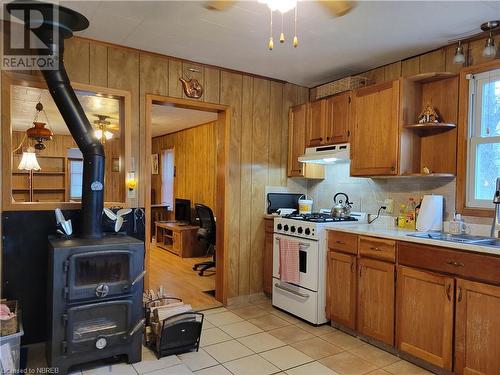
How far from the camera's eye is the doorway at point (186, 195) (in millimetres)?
3693

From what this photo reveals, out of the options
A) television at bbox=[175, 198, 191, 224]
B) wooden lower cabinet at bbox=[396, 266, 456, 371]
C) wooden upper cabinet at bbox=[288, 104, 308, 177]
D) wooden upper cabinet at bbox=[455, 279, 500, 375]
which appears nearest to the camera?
wooden upper cabinet at bbox=[455, 279, 500, 375]

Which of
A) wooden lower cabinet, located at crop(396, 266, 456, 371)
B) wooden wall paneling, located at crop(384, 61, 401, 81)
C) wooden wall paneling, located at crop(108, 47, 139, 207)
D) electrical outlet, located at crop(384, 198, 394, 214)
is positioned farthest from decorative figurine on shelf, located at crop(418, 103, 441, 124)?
wooden wall paneling, located at crop(108, 47, 139, 207)

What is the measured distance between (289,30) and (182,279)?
332 centimetres

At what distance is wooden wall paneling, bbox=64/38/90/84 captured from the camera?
2852 mm

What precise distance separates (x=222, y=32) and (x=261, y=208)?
193cm

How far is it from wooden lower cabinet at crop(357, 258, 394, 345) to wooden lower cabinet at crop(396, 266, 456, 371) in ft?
0.25

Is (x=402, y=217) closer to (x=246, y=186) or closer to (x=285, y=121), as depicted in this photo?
(x=246, y=186)

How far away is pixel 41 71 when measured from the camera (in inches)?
98.1

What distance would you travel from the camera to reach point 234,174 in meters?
3.77

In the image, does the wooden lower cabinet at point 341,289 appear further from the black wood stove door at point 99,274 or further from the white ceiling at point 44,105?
the white ceiling at point 44,105

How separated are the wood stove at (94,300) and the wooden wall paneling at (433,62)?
2.81 meters

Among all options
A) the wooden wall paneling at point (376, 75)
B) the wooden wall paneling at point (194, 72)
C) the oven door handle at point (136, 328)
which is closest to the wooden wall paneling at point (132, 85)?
the wooden wall paneling at point (194, 72)

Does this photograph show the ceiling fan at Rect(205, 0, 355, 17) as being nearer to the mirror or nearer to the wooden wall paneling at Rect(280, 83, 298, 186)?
the mirror

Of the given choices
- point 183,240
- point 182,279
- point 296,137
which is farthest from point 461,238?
point 183,240
